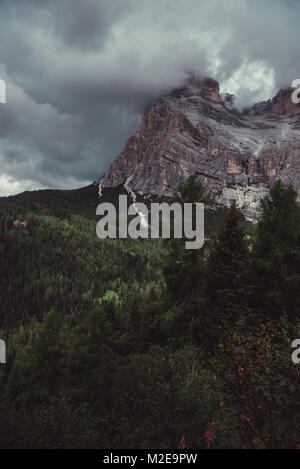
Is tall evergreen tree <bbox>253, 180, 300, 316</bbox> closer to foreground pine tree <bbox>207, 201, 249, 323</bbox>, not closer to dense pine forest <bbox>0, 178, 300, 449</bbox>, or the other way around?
dense pine forest <bbox>0, 178, 300, 449</bbox>

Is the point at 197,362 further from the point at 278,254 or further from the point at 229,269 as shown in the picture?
the point at 278,254

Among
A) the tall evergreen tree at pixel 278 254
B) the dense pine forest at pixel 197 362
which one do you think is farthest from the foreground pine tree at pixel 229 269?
the tall evergreen tree at pixel 278 254

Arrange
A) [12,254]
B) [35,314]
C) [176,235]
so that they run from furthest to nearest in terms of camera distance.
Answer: [12,254] → [35,314] → [176,235]

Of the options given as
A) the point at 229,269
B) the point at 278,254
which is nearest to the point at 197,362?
the point at 229,269

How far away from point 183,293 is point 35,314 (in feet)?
407

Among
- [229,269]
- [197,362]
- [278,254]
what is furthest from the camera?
[229,269]

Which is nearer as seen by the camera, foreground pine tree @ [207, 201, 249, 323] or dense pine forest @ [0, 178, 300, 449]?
dense pine forest @ [0, 178, 300, 449]

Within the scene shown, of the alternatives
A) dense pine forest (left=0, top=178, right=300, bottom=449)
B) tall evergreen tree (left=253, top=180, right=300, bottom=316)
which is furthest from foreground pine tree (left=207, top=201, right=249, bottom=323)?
tall evergreen tree (left=253, top=180, right=300, bottom=316)

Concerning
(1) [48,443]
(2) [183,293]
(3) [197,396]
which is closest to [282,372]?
(3) [197,396]

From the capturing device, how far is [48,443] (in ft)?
21.3

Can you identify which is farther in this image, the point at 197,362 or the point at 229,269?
the point at 229,269
